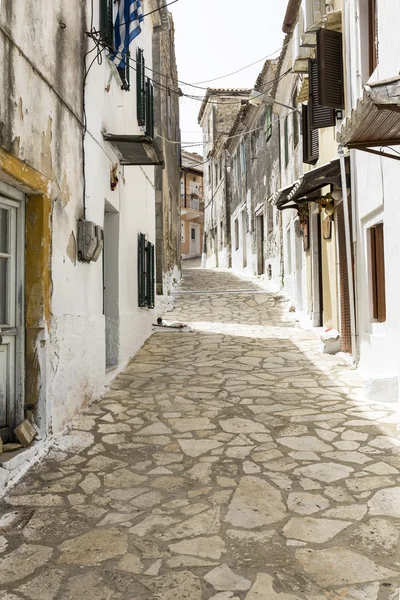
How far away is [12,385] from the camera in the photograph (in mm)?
4363

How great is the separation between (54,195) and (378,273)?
14.9 ft

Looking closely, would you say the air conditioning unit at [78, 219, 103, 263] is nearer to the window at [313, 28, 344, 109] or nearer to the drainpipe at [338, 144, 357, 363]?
the drainpipe at [338, 144, 357, 363]

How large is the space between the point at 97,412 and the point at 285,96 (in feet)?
36.0

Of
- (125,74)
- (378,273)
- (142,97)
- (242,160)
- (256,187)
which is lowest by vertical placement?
(378,273)

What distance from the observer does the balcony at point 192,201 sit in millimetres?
41594

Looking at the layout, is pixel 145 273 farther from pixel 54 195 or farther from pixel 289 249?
pixel 289 249

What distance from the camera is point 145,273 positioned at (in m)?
9.43

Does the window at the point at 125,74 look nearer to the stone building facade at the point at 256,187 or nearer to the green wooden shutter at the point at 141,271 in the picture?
the green wooden shutter at the point at 141,271

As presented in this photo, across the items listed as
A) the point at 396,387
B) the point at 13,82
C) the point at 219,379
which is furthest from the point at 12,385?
the point at 396,387

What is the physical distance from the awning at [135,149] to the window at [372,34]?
3.18m

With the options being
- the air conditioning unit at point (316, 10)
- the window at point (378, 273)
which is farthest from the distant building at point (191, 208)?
the window at point (378, 273)

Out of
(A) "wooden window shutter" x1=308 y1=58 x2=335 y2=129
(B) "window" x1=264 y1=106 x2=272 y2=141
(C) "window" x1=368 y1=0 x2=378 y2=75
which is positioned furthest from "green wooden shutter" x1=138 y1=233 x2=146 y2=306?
(B) "window" x1=264 y1=106 x2=272 y2=141

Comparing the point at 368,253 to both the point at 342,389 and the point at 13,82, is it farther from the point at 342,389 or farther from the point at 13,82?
the point at 13,82

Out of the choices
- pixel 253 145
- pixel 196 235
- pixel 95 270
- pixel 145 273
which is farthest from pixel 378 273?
pixel 196 235
